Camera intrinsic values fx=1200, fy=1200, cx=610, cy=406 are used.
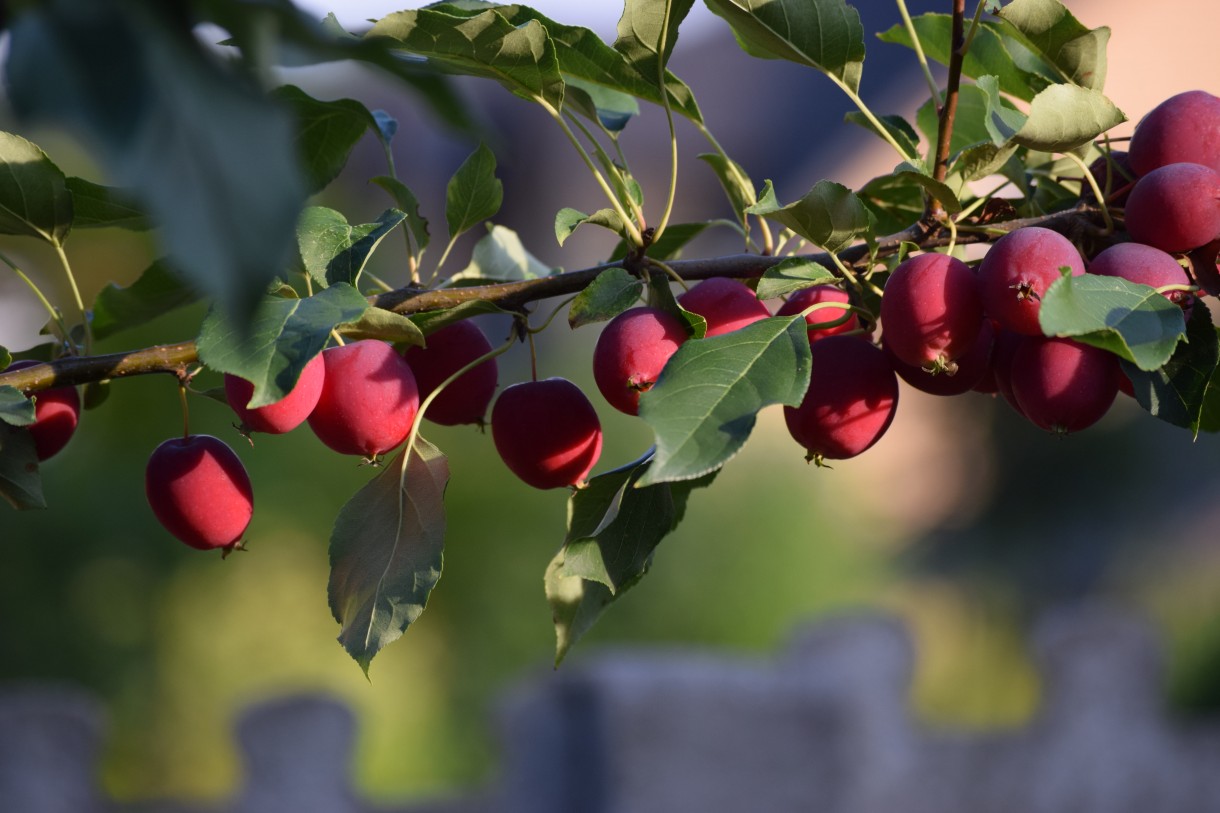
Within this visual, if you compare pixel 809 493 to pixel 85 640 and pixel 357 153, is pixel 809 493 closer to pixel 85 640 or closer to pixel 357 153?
pixel 85 640

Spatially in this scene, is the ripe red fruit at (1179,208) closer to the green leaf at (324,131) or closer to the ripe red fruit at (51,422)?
the green leaf at (324,131)

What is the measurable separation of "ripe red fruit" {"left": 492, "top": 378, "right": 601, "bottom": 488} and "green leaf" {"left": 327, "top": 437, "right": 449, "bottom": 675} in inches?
1.5

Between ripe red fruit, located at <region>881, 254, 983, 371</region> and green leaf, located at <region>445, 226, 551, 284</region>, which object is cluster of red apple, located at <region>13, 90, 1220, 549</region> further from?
green leaf, located at <region>445, 226, 551, 284</region>

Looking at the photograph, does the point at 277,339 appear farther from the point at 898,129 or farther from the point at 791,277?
the point at 898,129

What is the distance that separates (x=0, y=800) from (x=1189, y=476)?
16.9 ft

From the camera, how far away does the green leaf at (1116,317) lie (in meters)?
0.40

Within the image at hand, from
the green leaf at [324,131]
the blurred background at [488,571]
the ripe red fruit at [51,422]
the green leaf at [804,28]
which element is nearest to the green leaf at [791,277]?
the green leaf at [804,28]

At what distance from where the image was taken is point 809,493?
4.55 m

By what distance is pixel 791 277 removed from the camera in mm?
498

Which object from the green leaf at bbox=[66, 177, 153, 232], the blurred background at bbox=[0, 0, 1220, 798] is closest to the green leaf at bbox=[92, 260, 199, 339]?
the green leaf at bbox=[66, 177, 153, 232]

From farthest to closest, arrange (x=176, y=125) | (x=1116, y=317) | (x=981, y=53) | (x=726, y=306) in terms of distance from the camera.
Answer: (x=981, y=53) → (x=726, y=306) → (x=1116, y=317) → (x=176, y=125)

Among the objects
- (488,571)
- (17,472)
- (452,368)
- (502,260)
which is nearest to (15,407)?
(17,472)

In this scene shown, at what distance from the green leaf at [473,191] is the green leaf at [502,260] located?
0.8 inches

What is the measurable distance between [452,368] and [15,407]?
19 centimetres
